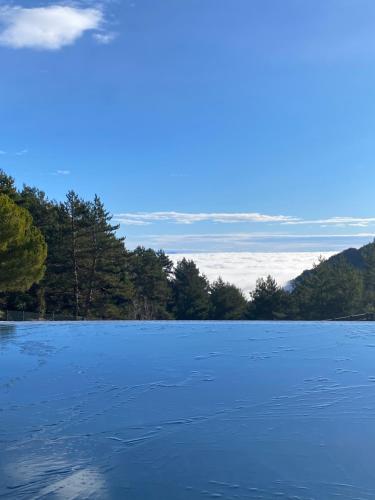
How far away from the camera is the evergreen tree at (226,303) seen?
1718 inches

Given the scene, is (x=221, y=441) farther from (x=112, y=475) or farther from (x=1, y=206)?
(x=1, y=206)

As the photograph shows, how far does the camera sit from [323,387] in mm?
4406

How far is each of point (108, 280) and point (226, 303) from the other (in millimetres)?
13847

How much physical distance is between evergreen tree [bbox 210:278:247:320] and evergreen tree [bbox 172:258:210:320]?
2.27 feet

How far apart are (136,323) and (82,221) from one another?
22809 mm

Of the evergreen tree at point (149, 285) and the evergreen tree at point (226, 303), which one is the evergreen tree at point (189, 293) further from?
the evergreen tree at point (149, 285)

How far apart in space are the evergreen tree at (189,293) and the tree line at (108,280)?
0.08 m

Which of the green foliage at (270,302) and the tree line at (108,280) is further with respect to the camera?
the green foliage at (270,302)

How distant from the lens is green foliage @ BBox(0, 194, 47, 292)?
2114 centimetres

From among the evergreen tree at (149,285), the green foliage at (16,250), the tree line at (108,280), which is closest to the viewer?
the green foliage at (16,250)

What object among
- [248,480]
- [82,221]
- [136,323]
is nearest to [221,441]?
[248,480]

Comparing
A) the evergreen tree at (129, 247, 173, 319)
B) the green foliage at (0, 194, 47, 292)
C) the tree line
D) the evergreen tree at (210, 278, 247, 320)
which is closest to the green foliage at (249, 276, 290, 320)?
the tree line

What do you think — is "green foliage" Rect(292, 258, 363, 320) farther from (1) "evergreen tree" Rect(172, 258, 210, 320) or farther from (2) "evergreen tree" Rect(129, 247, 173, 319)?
(2) "evergreen tree" Rect(129, 247, 173, 319)

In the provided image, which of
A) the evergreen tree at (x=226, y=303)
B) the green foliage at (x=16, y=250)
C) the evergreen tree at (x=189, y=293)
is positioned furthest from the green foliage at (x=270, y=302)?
the green foliage at (x=16, y=250)
